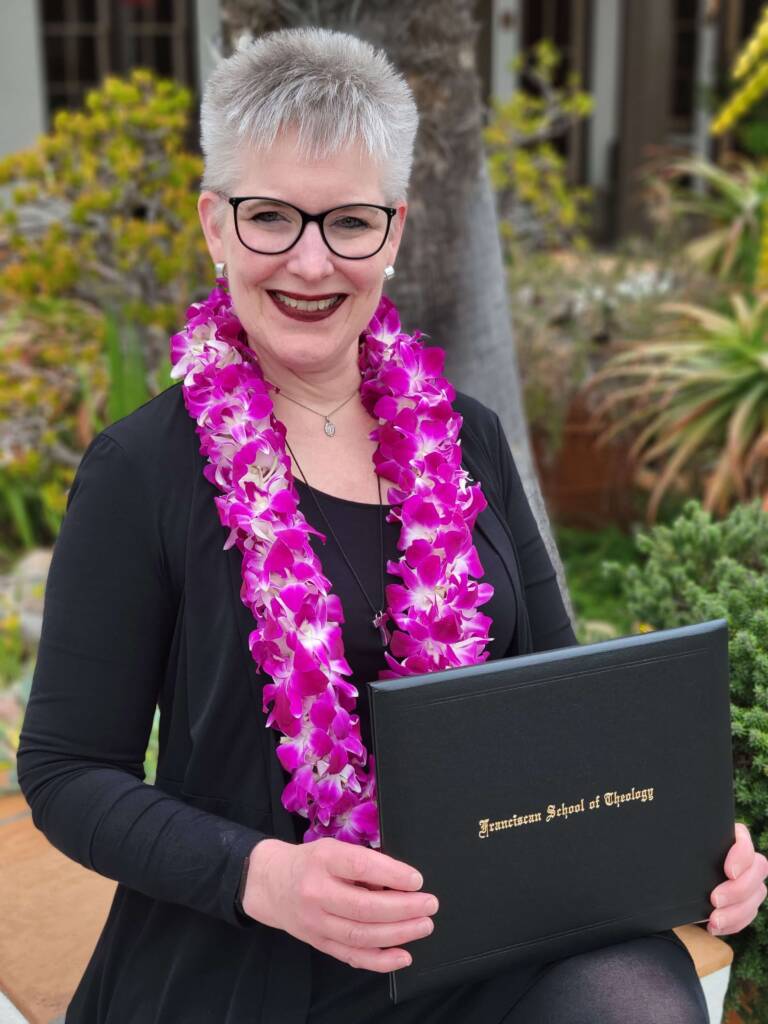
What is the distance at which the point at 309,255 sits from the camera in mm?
1472

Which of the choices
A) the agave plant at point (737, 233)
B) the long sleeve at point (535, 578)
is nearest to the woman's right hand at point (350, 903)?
the long sleeve at point (535, 578)

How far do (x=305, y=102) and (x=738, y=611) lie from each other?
1.21m

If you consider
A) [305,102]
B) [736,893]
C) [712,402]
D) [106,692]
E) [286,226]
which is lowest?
[712,402]

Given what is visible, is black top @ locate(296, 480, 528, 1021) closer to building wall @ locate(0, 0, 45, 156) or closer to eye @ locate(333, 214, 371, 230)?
eye @ locate(333, 214, 371, 230)

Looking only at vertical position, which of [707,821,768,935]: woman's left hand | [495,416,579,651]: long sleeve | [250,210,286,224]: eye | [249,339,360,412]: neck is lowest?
[707,821,768,935]: woman's left hand

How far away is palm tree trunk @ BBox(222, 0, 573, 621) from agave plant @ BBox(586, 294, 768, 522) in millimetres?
1351

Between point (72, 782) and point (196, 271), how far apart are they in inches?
132

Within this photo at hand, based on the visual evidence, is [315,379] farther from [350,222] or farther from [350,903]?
[350,903]

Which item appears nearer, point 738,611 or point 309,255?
point 309,255

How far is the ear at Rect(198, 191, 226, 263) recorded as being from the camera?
1.52 metres

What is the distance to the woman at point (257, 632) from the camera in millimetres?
→ 1389

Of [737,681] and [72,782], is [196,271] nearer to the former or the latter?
[737,681]

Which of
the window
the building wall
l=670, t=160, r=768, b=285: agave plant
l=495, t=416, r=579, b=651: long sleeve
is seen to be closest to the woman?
l=495, t=416, r=579, b=651: long sleeve

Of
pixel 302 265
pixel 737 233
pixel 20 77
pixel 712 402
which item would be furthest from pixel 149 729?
pixel 20 77
